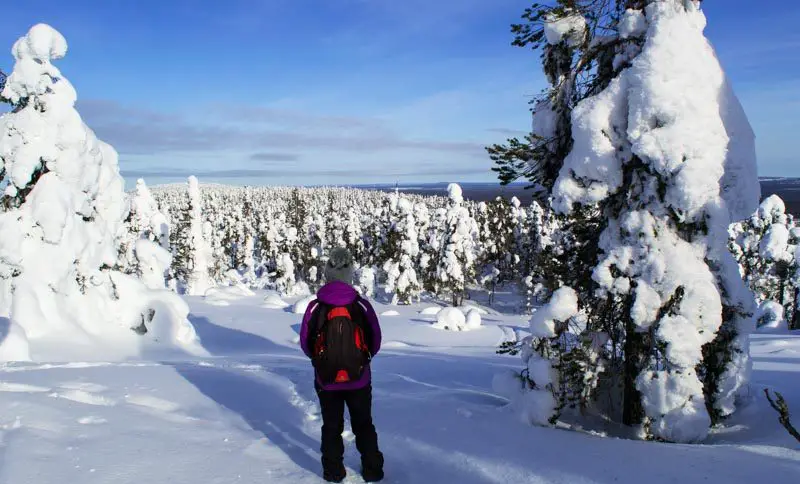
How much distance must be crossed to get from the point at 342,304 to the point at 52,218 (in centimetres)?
1222

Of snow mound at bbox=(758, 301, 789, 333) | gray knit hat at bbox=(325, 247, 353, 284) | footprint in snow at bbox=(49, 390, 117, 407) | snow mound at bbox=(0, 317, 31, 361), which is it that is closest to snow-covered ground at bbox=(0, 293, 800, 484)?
footprint in snow at bbox=(49, 390, 117, 407)

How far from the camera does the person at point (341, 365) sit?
4.07 m

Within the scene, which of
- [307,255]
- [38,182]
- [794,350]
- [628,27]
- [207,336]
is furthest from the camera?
[307,255]

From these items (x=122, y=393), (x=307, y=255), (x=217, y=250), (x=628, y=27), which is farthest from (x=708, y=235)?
(x=217, y=250)

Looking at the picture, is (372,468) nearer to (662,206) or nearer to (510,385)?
(510,385)

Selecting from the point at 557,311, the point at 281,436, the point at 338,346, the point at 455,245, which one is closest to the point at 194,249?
the point at 455,245

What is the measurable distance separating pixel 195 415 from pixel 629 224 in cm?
508

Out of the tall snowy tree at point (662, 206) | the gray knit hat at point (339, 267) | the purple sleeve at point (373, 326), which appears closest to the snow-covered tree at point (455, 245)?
the tall snowy tree at point (662, 206)

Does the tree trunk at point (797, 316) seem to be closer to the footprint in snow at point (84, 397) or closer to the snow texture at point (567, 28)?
the snow texture at point (567, 28)

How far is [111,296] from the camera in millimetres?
15656

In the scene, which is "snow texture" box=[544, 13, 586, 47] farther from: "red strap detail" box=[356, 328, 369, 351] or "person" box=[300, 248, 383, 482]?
"red strap detail" box=[356, 328, 369, 351]

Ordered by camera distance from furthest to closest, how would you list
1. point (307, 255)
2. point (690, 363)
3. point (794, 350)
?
point (307, 255) < point (794, 350) < point (690, 363)

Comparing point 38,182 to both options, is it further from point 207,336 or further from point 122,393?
point 122,393

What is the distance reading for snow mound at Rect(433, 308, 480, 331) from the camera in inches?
965
